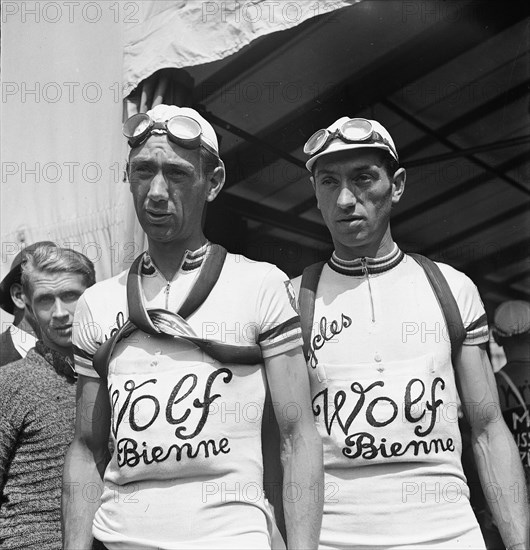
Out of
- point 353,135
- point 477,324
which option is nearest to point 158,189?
point 353,135

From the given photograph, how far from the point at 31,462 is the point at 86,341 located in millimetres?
540

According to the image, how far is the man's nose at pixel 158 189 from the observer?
245 centimetres

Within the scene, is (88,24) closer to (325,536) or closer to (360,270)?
(360,270)

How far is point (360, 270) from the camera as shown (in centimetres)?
264

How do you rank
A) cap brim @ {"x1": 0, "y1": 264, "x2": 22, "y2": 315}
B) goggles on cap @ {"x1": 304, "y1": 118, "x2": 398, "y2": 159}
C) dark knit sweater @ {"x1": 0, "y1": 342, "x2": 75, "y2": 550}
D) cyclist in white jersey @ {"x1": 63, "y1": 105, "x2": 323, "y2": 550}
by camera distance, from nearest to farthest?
cyclist in white jersey @ {"x1": 63, "y1": 105, "x2": 323, "y2": 550}, goggles on cap @ {"x1": 304, "y1": 118, "x2": 398, "y2": 159}, dark knit sweater @ {"x1": 0, "y1": 342, "x2": 75, "y2": 550}, cap brim @ {"x1": 0, "y1": 264, "x2": 22, "y2": 315}

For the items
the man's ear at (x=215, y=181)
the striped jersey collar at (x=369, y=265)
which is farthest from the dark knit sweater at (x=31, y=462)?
the striped jersey collar at (x=369, y=265)

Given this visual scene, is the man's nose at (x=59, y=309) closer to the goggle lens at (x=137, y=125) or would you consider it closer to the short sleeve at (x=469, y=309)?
the goggle lens at (x=137, y=125)

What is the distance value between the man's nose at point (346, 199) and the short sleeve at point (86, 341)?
0.77 m

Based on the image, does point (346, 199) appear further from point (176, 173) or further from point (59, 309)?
point (59, 309)

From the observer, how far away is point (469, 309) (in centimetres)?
255

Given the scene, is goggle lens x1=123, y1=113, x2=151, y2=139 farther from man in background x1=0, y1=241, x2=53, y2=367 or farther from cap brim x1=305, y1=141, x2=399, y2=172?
man in background x1=0, y1=241, x2=53, y2=367

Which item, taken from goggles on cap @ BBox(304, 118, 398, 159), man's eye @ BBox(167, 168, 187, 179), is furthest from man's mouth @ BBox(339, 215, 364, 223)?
man's eye @ BBox(167, 168, 187, 179)

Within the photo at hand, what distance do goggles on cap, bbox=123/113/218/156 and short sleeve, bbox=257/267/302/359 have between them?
0.43 m

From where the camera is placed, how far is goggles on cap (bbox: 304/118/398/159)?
2586mm
